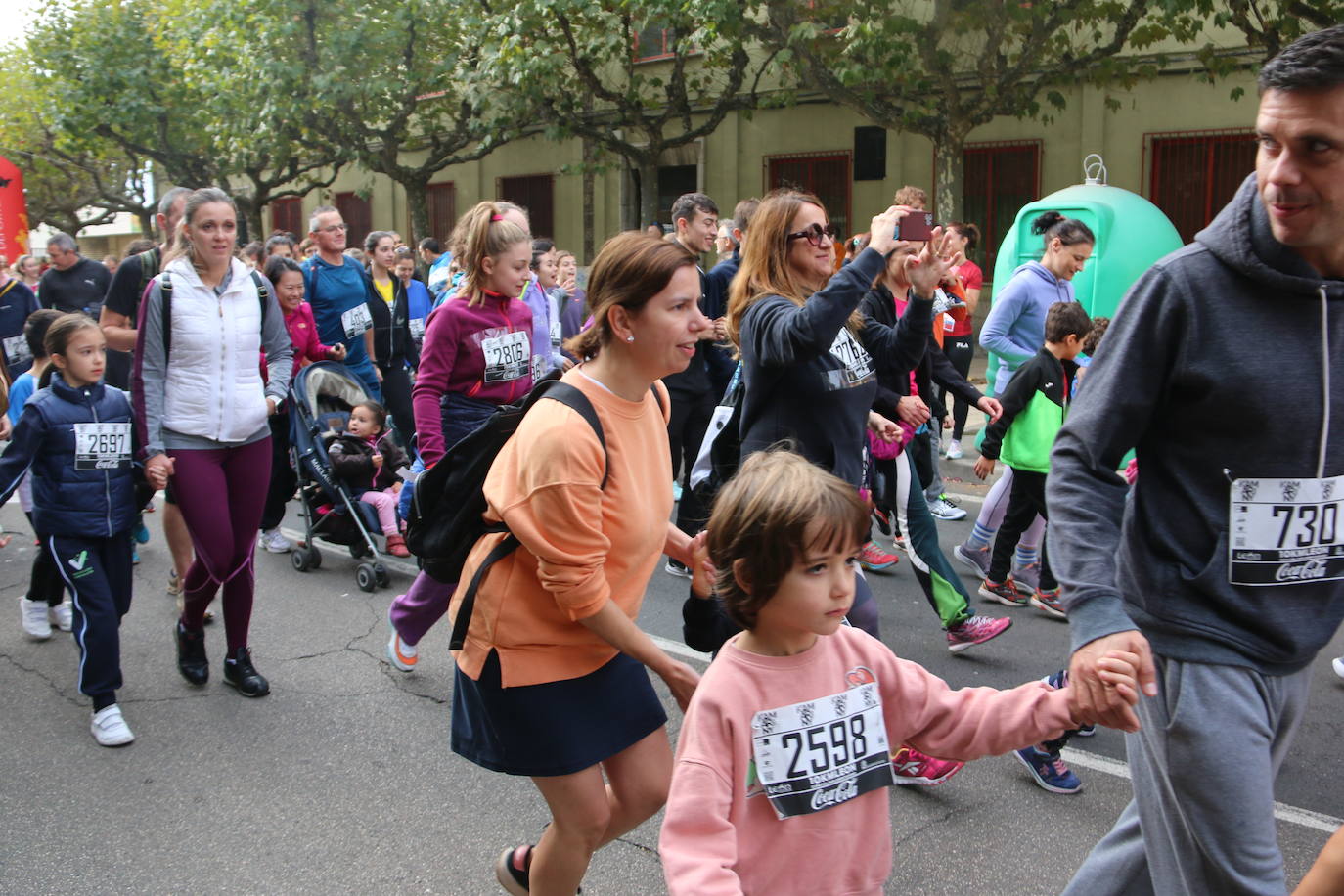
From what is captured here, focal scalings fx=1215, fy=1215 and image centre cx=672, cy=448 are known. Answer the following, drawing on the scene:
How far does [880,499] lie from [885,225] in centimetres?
193

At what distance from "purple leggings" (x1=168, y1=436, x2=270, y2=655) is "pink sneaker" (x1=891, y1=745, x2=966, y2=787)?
2639 millimetres

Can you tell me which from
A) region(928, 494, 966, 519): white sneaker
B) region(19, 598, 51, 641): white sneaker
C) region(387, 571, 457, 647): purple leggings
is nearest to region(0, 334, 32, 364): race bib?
region(19, 598, 51, 641): white sneaker

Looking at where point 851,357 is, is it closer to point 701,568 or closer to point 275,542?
point 701,568

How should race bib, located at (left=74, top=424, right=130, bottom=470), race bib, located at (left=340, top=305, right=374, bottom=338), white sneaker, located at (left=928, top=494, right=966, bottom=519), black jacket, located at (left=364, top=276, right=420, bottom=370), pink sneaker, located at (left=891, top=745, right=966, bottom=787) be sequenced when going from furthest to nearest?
black jacket, located at (left=364, top=276, right=420, bottom=370) → race bib, located at (left=340, top=305, right=374, bottom=338) → white sneaker, located at (left=928, top=494, right=966, bottom=519) → race bib, located at (left=74, top=424, right=130, bottom=470) → pink sneaker, located at (left=891, top=745, right=966, bottom=787)

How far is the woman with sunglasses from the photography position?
3.55m

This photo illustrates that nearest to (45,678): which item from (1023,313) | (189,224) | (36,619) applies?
(36,619)

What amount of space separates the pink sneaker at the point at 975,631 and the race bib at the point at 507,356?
216 centimetres

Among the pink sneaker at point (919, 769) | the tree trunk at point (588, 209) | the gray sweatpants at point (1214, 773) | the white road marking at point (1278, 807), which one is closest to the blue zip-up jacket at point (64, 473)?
the pink sneaker at point (919, 769)

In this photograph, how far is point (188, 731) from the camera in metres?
4.65

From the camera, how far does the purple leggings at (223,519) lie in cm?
467

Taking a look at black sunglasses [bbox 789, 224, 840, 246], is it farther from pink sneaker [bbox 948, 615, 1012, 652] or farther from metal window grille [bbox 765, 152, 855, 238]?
metal window grille [bbox 765, 152, 855, 238]

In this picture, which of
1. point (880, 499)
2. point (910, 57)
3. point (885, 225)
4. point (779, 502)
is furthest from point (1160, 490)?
point (910, 57)

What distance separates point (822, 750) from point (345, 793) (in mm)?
2485

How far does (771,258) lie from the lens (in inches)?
152
